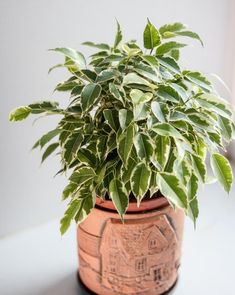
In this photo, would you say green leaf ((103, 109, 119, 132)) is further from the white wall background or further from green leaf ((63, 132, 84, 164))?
the white wall background

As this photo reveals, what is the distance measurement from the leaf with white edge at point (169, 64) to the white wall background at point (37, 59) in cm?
48

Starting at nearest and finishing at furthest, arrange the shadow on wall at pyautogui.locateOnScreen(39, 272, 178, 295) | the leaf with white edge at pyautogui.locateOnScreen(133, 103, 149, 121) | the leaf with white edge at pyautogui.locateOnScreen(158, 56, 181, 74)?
the leaf with white edge at pyautogui.locateOnScreen(133, 103, 149, 121) → the leaf with white edge at pyautogui.locateOnScreen(158, 56, 181, 74) → the shadow on wall at pyautogui.locateOnScreen(39, 272, 178, 295)

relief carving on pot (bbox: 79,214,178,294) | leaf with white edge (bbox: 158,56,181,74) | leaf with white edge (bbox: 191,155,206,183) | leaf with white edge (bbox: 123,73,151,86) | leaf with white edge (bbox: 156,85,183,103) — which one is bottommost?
relief carving on pot (bbox: 79,214,178,294)

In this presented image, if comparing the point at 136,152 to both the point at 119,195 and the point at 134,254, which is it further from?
the point at 134,254

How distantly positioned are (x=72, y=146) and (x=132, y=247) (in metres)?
0.28

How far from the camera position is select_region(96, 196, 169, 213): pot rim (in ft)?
3.20

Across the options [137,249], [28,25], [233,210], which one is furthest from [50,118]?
[233,210]

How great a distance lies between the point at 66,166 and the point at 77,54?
256mm

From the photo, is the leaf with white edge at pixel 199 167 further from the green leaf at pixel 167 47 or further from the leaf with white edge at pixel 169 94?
the green leaf at pixel 167 47

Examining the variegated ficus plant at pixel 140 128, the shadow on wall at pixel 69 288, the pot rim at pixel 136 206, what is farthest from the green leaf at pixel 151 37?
the shadow on wall at pixel 69 288

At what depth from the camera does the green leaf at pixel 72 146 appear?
926 mm

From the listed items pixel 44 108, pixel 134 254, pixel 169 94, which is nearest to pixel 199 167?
pixel 169 94

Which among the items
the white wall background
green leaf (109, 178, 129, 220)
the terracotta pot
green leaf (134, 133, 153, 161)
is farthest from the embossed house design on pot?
the white wall background

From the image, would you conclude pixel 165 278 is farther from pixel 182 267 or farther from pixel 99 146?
pixel 99 146
